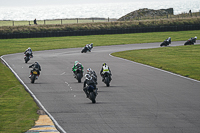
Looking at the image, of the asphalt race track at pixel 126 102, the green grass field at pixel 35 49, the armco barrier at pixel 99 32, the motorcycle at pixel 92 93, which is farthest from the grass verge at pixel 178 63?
the armco barrier at pixel 99 32

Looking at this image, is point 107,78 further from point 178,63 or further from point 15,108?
point 178,63

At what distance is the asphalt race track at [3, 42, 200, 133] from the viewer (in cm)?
1359

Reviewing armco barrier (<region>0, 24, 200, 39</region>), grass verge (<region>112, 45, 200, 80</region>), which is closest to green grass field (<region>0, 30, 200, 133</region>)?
grass verge (<region>112, 45, 200, 80</region>)

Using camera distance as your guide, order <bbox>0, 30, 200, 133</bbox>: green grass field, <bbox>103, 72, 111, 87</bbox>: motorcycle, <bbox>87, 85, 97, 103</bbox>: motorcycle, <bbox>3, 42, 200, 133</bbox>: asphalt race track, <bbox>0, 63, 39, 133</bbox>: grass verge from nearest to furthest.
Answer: <bbox>3, 42, 200, 133</bbox>: asphalt race track, <bbox>0, 63, 39, 133</bbox>: grass verge, <bbox>0, 30, 200, 133</bbox>: green grass field, <bbox>87, 85, 97, 103</bbox>: motorcycle, <bbox>103, 72, 111, 87</bbox>: motorcycle

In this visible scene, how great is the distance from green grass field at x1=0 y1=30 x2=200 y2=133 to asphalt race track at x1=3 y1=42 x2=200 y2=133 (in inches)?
35.8

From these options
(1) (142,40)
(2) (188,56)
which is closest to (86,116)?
(2) (188,56)

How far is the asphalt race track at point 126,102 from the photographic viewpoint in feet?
44.6

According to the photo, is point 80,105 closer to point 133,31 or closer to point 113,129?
point 113,129

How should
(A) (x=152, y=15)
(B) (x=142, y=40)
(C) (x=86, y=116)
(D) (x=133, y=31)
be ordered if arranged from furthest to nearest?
(A) (x=152, y=15) < (D) (x=133, y=31) < (B) (x=142, y=40) < (C) (x=86, y=116)

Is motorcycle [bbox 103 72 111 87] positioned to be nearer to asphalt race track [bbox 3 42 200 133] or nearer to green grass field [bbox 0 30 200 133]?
asphalt race track [bbox 3 42 200 133]

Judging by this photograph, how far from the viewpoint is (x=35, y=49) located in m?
51.5

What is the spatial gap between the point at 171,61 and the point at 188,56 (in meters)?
4.73

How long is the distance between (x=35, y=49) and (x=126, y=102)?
116 feet

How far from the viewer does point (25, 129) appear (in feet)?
44.0
